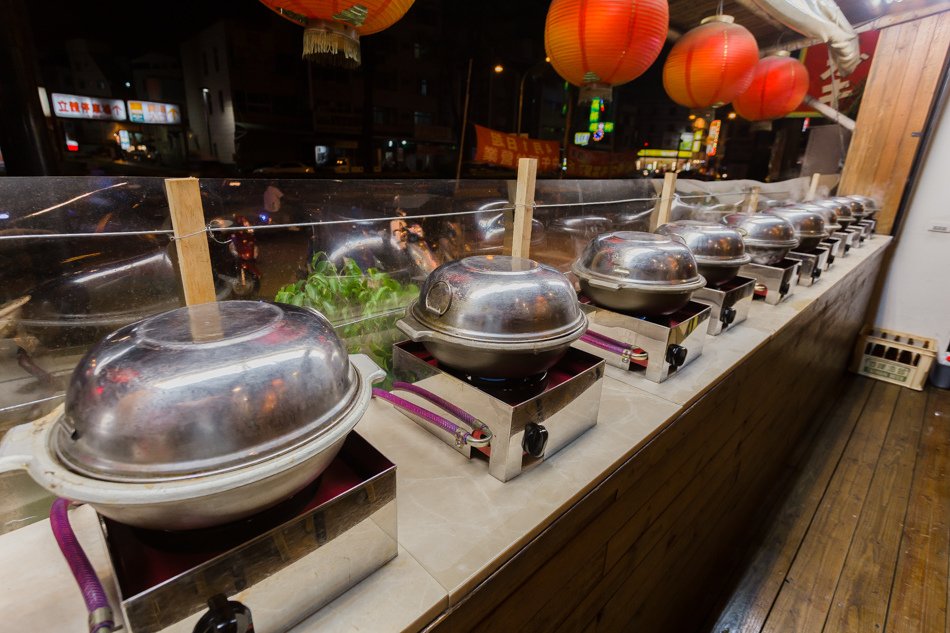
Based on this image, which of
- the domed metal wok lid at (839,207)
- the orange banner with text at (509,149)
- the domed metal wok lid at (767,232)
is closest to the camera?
the domed metal wok lid at (767,232)

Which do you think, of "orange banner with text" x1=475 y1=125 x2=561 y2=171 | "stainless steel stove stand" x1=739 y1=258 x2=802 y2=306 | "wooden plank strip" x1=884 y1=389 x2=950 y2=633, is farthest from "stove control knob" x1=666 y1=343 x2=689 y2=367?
"orange banner with text" x1=475 y1=125 x2=561 y2=171

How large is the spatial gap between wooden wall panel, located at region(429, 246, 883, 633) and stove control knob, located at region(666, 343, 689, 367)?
18 cm

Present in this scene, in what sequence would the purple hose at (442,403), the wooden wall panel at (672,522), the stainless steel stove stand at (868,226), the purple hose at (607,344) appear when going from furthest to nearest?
1. the stainless steel stove stand at (868,226)
2. the purple hose at (607,344)
3. the purple hose at (442,403)
4. the wooden wall panel at (672,522)

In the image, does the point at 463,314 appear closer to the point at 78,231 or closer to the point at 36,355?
the point at 78,231

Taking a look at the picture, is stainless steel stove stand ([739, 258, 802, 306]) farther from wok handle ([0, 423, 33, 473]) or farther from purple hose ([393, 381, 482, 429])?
wok handle ([0, 423, 33, 473])

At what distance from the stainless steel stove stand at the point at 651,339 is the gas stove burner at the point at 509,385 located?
2.00 feet

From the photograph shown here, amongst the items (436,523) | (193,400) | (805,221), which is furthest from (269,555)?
(805,221)

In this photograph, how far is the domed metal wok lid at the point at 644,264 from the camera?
181cm

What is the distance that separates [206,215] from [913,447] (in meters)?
5.85

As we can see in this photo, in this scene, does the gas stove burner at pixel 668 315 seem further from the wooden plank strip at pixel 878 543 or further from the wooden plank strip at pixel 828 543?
the wooden plank strip at pixel 878 543

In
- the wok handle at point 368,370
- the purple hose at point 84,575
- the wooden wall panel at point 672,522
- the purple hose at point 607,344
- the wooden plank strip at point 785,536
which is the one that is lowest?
the wooden plank strip at point 785,536

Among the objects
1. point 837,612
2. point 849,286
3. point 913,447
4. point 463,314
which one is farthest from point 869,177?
point 463,314

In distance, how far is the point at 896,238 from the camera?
5766 millimetres

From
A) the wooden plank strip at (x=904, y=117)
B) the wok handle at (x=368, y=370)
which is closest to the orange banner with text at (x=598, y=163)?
the wooden plank strip at (x=904, y=117)
